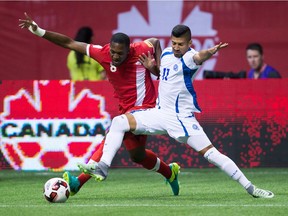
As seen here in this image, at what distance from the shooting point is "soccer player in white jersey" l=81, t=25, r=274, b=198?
10.6 meters

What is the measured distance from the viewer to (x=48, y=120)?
594 inches

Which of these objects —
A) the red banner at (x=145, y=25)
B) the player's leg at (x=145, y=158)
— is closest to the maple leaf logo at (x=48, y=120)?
the red banner at (x=145, y=25)

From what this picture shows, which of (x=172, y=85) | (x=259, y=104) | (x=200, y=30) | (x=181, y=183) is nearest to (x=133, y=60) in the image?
(x=172, y=85)

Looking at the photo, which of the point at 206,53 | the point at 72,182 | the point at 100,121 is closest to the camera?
the point at 206,53

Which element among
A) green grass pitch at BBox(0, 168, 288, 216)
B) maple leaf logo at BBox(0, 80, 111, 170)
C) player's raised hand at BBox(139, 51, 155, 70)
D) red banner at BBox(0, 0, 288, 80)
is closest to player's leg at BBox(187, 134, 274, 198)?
green grass pitch at BBox(0, 168, 288, 216)

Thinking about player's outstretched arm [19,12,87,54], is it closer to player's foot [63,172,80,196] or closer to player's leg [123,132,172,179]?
player's leg [123,132,172,179]

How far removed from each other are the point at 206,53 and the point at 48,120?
518 cm

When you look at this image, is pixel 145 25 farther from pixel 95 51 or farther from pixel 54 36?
pixel 54 36

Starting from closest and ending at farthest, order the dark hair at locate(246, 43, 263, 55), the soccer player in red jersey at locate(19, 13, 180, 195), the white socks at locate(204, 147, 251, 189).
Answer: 1. the white socks at locate(204, 147, 251, 189)
2. the soccer player in red jersey at locate(19, 13, 180, 195)
3. the dark hair at locate(246, 43, 263, 55)

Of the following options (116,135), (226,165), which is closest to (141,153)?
(116,135)

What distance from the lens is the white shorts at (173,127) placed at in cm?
1066

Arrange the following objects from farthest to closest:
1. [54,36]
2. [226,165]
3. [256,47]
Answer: [256,47], [54,36], [226,165]

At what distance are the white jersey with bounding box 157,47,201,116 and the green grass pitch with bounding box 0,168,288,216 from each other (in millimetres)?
928

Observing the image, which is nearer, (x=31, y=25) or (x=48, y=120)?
(x=31, y=25)
